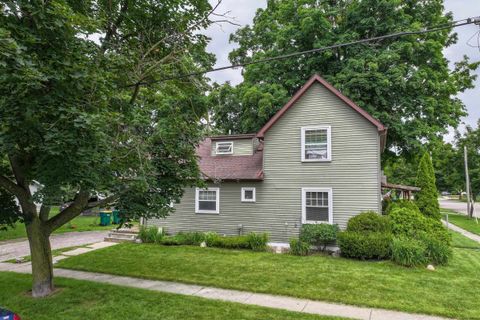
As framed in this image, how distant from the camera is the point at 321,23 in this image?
18.7 metres

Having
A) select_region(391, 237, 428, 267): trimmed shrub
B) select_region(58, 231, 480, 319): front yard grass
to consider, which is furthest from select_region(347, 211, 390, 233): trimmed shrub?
select_region(58, 231, 480, 319): front yard grass

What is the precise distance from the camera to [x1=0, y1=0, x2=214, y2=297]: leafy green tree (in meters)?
4.86

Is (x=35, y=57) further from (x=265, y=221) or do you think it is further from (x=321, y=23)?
(x=321, y=23)

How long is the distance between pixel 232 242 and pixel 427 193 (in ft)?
27.6

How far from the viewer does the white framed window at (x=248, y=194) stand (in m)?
14.0

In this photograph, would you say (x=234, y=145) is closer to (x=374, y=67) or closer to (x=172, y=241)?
(x=172, y=241)

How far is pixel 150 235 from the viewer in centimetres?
1386

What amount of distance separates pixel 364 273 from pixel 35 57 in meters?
9.43

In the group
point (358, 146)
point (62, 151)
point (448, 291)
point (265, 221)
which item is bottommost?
point (448, 291)

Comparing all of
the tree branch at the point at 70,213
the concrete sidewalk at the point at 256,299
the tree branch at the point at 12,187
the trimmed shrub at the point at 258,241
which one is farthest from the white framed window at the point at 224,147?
the tree branch at the point at 12,187

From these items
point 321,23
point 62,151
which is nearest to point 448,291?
point 62,151

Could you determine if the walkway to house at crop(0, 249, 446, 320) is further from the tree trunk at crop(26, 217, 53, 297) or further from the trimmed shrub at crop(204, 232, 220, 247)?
the trimmed shrub at crop(204, 232, 220, 247)

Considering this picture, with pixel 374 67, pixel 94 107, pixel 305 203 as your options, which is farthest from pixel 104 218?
pixel 374 67

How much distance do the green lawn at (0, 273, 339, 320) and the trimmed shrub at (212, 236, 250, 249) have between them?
562 centimetres
